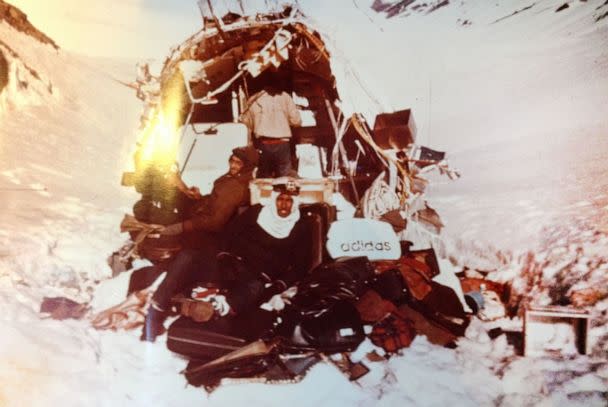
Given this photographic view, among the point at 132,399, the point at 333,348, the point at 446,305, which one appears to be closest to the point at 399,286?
the point at 446,305

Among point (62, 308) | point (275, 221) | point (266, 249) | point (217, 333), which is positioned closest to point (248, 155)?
point (275, 221)

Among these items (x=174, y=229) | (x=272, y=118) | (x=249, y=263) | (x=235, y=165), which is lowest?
(x=249, y=263)

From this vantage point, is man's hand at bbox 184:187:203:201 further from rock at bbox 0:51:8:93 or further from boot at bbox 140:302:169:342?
rock at bbox 0:51:8:93

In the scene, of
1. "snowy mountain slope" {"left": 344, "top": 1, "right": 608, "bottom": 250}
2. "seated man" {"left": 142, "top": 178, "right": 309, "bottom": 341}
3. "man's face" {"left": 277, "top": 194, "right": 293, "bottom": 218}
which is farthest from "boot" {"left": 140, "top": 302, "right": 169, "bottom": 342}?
"snowy mountain slope" {"left": 344, "top": 1, "right": 608, "bottom": 250}

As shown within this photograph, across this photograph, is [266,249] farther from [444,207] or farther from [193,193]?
[444,207]

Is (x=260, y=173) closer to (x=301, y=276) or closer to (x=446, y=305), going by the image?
(x=301, y=276)

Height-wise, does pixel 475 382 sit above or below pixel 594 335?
below
